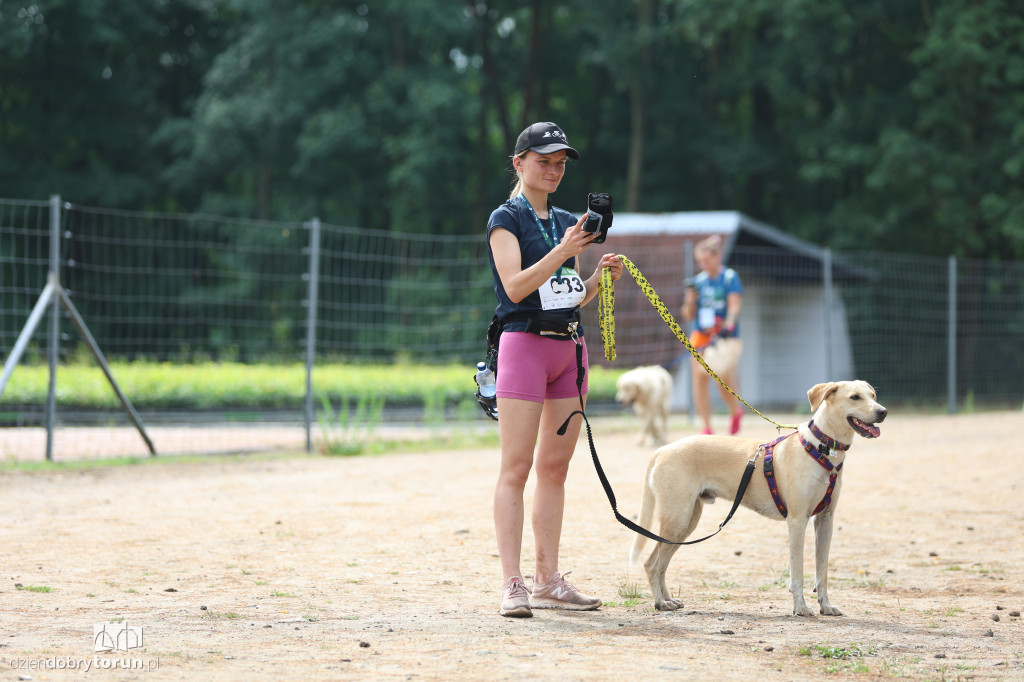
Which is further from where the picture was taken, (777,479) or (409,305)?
(409,305)

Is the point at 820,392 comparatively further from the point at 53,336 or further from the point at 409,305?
the point at 409,305

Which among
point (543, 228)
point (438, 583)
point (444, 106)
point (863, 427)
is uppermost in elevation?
point (444, 106)

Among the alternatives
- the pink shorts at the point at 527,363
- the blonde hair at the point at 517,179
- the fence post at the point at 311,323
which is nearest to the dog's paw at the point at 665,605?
the pink shorts at the point at 527,363

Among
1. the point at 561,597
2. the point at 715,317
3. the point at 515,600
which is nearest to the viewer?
the point at 515,600

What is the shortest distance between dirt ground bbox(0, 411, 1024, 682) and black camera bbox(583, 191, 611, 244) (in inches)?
63.0

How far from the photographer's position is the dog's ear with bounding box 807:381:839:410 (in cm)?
516

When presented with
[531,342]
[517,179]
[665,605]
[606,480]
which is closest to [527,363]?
[531,342]

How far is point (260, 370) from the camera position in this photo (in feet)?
46.9

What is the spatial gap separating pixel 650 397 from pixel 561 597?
23.4 feet

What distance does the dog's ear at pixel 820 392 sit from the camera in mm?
5164

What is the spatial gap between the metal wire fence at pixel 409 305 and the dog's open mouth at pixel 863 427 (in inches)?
227

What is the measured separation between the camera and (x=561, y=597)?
4.94 metres

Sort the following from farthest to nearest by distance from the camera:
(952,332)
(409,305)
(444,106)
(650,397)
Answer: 1. (444,106)
2. (952,332)
3. (409,305)
4. (650,397)

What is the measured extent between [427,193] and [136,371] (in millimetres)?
19987
